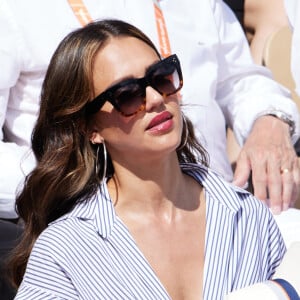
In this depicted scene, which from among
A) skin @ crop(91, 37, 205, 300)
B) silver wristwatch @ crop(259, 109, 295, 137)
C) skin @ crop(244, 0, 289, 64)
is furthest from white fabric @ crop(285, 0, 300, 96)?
skin @ crop(91, 37, 205, 300)

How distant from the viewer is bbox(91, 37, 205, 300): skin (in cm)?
169

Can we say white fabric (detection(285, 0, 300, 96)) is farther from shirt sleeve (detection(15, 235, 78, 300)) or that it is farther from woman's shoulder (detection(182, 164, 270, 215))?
shirt sleeve (detection(15, 235, 78, 300))

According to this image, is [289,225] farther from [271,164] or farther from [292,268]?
[292,268]

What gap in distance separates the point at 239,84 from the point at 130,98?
1.13m

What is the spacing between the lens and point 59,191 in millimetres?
1781

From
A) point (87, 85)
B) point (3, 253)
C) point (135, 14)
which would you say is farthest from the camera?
point (135, 14)

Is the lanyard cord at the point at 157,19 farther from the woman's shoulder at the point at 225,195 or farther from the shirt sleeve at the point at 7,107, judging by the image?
the woman's shoulder at the point at 225,195

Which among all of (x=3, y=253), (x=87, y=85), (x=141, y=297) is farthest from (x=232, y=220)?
(x=3, y=253)

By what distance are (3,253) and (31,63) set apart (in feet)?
1.80

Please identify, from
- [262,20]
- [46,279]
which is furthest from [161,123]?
[262,20]

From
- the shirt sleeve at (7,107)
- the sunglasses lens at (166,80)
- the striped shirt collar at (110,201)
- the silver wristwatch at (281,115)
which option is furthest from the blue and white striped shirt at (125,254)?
the silver wristwatch at (281,115)

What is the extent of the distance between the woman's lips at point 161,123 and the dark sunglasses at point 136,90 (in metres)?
0.04

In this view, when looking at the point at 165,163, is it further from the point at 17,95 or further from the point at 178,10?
the point at 178,10

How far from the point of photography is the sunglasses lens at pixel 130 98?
1.67 meters
